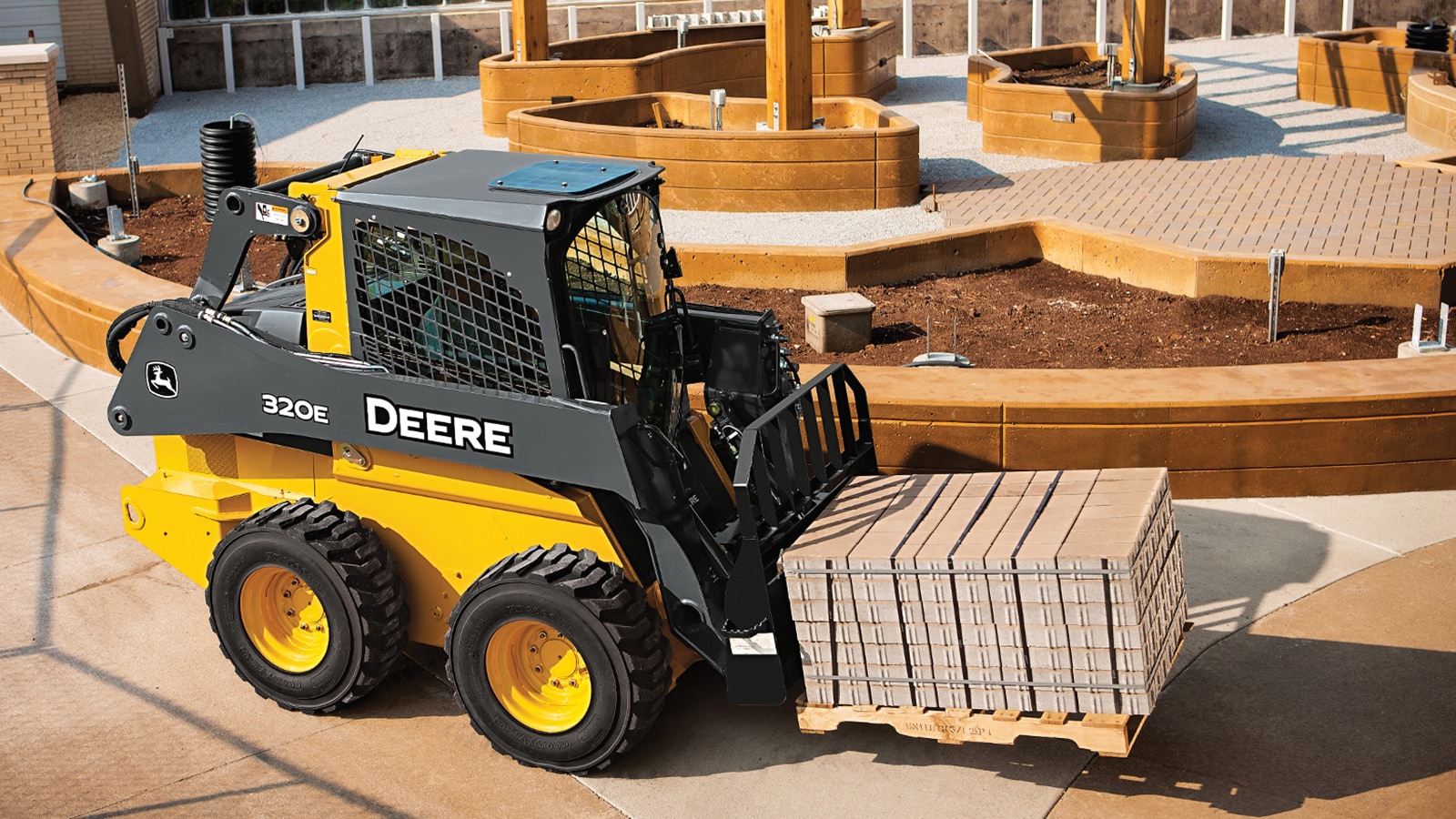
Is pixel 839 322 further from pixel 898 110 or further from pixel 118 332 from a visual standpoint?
pixel 898 110

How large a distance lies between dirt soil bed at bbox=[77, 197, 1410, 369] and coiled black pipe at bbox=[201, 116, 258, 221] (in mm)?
5666

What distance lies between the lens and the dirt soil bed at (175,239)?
44.7 feet

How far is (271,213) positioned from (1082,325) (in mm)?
6647

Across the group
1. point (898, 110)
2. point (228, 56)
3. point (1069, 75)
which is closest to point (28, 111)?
point (228, 56)

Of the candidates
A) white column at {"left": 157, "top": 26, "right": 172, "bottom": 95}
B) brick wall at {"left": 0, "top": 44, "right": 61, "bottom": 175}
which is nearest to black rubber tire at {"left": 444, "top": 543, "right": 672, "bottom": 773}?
brick wall at {"left": 0, "top": 44, "right": 61, "bottom": 175}

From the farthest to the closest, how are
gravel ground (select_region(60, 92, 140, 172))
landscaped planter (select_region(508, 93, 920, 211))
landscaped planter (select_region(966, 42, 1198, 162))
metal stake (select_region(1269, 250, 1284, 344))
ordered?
1. gravel ground (select_region(60, 92, 140, 172))
2. landscaped planter (select_region(966, 42, 1198, 162))
3. landscaped planter (select_region(508, 93, 920, 211))
4. metal stake (select_region(1269, 250, 1284, 344))

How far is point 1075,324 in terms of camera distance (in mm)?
11242

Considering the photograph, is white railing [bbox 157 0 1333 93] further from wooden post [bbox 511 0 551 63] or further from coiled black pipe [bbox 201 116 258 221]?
coiled black pipe [bbox 201 116 258 221]

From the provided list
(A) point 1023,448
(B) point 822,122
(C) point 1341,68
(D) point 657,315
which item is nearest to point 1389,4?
(C) point 1341,68

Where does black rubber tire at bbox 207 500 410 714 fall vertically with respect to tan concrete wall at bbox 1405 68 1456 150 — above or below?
below

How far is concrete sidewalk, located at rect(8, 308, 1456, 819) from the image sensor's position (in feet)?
19.6

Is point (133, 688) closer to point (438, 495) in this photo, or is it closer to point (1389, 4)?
point (438, 495)

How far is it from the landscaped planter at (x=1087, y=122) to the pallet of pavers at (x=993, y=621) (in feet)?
44.2

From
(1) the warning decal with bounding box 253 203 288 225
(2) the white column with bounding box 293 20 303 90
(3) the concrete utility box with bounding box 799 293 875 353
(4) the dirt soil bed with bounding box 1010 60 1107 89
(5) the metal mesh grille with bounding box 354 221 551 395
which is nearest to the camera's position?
(5) the metal mesh grille with bounding box 354 221 551 395
